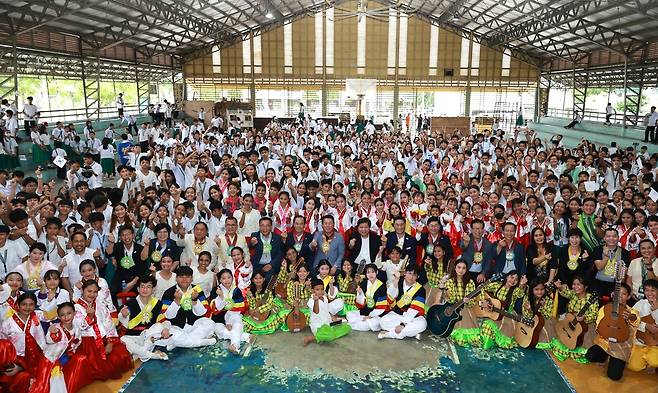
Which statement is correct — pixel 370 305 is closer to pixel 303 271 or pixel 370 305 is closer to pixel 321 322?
pixel 321 322

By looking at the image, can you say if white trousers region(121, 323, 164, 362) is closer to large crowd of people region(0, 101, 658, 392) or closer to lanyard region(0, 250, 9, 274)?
large crowd of people region(0, 101, 658, 392)

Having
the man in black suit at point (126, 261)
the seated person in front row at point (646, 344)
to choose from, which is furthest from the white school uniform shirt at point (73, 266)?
the seated person in front row at point (646, 344)

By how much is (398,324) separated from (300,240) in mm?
1621

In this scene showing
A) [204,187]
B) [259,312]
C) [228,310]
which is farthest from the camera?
[204,187]

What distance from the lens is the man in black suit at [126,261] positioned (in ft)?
16.8

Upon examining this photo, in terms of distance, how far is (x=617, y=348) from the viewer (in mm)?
4152

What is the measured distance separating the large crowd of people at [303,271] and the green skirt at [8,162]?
15.1ft

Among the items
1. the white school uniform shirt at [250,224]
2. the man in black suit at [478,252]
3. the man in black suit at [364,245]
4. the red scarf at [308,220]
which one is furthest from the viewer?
the white school uniform shirt at [250,224]

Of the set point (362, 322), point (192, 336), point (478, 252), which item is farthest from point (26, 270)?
point (478, 252)

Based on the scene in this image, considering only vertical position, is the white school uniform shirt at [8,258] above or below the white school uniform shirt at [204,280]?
above

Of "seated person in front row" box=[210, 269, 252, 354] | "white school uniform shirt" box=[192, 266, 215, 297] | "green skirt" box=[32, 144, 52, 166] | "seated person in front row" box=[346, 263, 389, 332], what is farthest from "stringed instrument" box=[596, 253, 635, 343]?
"green skirt" box=[32, 144, 52, 166]

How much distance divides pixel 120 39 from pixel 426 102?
18.0 meters

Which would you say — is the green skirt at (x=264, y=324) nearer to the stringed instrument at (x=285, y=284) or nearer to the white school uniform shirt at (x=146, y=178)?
the stringed instrument at (x=285, y=284)

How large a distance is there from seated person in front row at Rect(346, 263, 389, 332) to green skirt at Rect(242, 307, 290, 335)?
2.40 feet
